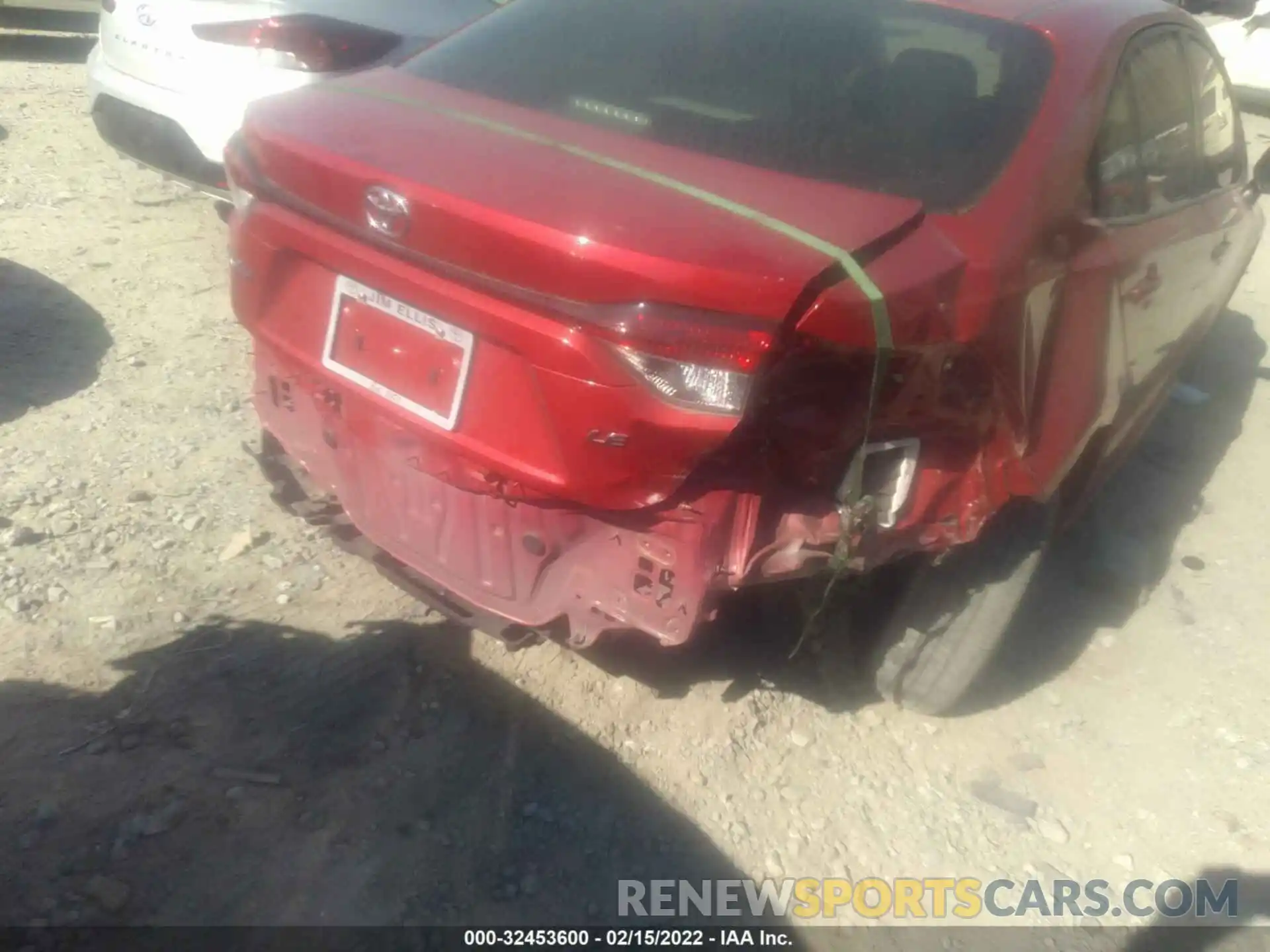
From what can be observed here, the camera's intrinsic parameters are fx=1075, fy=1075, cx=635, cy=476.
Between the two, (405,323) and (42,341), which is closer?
(405,323)

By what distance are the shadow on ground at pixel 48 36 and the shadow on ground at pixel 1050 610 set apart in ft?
24.3

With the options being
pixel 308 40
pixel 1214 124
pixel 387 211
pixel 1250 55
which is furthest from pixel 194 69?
pixel 1250 55

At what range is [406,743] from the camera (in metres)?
2.59

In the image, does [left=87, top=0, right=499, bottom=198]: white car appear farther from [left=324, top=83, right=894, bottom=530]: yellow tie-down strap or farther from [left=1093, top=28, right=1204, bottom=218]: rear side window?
[left=1093, top=28, right=1204, bottom=218]: rear side window

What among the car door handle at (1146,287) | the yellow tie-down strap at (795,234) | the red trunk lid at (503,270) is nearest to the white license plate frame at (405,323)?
the red trunk lid at (503,270)

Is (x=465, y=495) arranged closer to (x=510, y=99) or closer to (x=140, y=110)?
(x=510, y=99)

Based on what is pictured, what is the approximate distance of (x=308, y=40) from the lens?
3.52 meters

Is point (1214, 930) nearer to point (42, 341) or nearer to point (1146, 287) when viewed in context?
point (1146, 287)

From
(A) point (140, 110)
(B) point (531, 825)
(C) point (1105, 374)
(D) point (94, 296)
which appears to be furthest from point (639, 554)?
(A) point (140, 110)

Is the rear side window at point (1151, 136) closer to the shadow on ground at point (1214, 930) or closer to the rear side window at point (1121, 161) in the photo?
the rear side window at point (1121, 161)

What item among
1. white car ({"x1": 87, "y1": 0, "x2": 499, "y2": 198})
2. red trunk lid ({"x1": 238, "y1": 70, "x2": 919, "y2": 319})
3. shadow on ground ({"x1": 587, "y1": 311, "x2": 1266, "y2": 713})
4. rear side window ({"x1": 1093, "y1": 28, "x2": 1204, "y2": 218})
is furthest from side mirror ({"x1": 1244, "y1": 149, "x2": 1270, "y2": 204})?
white car ({"x1": 87, "y1": 0, "x2": 499, "y2": 198})

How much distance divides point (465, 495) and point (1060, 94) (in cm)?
162

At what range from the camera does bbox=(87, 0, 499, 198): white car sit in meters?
4.31

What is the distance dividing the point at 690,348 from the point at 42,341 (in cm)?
314
